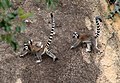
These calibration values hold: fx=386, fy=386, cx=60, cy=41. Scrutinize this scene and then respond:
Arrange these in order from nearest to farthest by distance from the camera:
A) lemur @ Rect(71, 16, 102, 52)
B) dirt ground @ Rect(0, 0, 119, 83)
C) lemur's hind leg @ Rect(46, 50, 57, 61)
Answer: dirt ground @ Rect(0, 0, 119, 83) < lemur's hind leg @ Rect(46, 50, 57, 61) < lemur @ Rect(71, 16, 102, 52)

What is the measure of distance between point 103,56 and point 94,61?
1.24 ft

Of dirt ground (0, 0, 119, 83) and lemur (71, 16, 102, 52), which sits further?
lemur (71, 16, 102, 52)

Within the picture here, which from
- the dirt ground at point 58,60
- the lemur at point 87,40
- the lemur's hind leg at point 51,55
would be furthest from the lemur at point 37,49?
the lemur at point 87,40

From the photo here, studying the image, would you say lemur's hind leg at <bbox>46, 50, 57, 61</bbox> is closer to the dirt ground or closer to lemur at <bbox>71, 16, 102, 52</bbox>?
the dirt ground

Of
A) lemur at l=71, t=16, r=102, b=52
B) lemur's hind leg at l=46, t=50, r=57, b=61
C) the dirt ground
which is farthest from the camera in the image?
lemur at l=71, t=16, r=102, b=52

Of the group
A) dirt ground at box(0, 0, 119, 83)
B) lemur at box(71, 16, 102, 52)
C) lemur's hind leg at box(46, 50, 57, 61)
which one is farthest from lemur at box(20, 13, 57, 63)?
lemur at box(71, 16, 102, 52)

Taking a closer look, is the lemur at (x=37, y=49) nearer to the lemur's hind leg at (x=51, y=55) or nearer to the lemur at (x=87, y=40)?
the lemur's hind leg at (x=51, y=55)

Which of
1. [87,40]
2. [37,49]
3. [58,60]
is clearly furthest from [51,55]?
[87,40]

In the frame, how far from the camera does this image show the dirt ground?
951 cm

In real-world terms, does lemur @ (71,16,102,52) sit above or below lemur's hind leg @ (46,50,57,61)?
above

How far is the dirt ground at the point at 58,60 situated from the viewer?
9508 mm

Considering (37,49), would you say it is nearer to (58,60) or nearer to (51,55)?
(51,55)

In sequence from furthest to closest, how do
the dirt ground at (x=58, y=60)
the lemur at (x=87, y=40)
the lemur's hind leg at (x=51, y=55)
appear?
the lemur at (x=87, y=40) → the lemur's hind leg at (x=51, y=55) → the dirt ground at (x=58, y=60)

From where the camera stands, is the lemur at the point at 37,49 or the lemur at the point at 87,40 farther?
the lemur at the point at 87,40
